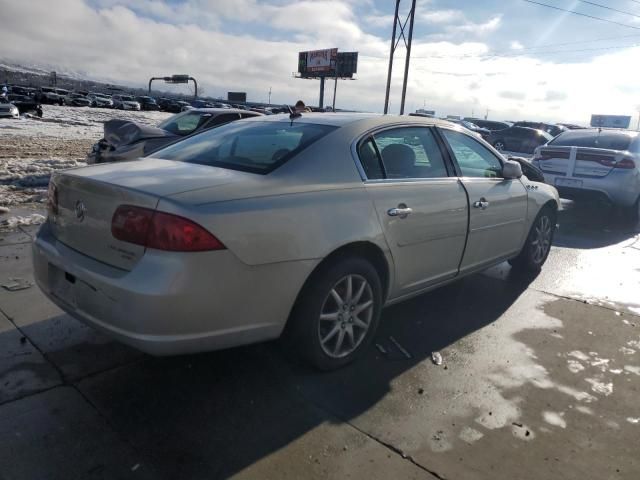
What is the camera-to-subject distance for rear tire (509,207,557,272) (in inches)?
205

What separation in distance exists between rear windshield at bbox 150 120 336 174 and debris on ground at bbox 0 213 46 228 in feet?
10.5

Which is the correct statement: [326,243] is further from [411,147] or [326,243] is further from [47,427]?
[47,427]

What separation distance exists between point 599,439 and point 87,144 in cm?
1531

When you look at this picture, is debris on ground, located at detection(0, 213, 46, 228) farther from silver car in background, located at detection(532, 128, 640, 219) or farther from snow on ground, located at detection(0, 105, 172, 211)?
silver car in background, located at detection(532, 128, 640, 219)

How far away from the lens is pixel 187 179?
276cm

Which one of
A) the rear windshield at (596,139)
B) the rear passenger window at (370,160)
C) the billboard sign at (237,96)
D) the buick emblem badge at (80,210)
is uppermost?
the billboard sign at (237,96)

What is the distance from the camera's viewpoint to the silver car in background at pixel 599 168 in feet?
26.6

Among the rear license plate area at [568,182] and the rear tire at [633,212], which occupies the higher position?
the rear license plate area at [568,182]

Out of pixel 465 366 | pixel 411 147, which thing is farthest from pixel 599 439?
pixel 411 147

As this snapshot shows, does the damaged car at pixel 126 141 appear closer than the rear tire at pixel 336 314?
No

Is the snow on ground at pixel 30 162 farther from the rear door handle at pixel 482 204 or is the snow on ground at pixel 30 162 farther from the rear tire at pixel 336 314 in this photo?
the rear door handle at pixel 482 204

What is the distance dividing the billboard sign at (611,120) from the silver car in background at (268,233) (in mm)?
97188

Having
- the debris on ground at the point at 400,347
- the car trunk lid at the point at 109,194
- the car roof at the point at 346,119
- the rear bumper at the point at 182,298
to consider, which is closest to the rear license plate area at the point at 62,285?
the rear bumper at the point at 182,298

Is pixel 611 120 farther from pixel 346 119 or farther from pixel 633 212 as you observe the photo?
pixel 346 119
